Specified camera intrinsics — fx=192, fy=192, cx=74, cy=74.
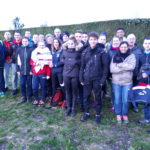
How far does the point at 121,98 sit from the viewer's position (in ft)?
15.4

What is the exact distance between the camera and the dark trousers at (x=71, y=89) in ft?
15.9

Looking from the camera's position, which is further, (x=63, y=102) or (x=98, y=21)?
(x=98, y=21)

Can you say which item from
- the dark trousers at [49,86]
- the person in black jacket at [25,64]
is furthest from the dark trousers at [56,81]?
the person in black jacket at [25,64]

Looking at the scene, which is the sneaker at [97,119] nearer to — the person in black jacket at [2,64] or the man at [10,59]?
the man at [10,59]

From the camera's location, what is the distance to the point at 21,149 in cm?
367

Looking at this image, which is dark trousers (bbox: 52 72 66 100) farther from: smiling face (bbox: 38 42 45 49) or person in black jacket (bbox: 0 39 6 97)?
person in black jacket (bbox: 0 39 6 97)

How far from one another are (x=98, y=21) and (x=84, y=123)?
7.29 m

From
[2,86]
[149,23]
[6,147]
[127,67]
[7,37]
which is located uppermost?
[149,23]

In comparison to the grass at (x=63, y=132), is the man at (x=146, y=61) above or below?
above

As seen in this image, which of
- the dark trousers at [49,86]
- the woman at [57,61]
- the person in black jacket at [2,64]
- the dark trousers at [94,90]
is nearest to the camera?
the dark trousers at [94,90]

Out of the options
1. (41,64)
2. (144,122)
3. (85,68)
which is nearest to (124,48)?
(85,68)

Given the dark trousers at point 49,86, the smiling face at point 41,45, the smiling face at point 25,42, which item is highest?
the smiling face at point 25,42

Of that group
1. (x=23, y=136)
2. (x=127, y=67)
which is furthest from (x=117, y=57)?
(x=23, y=136)

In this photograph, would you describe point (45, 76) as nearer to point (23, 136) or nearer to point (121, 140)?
point (23, 136)
